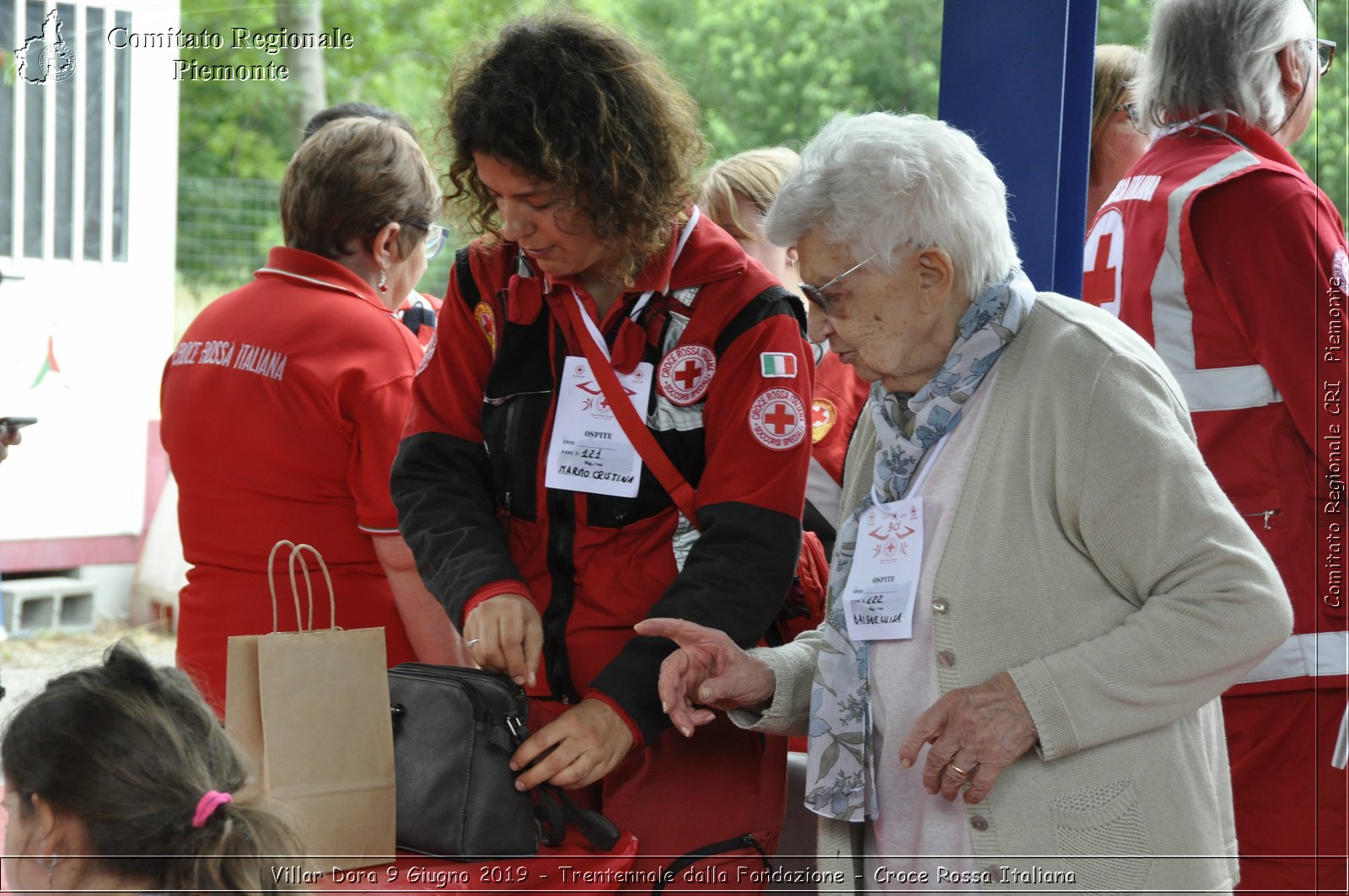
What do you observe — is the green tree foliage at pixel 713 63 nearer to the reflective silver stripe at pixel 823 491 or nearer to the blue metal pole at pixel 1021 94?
the reflective silver stripe at pixel 823 491

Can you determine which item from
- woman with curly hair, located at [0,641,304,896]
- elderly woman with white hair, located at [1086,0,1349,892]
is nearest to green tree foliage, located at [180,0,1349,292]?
elderly woman with white hair, located at [1086,0,1349,892]

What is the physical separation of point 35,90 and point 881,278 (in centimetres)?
654

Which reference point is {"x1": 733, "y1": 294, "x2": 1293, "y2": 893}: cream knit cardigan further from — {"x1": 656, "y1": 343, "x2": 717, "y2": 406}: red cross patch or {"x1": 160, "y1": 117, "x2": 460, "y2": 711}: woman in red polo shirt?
{"x1": 160, "y1": 117, "x2": 460, "y2": 711}: woman in red polo shirt

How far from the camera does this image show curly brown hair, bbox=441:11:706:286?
207cm

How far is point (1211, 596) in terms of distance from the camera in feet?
5.21

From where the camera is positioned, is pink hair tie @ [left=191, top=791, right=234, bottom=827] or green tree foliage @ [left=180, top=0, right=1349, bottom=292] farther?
green tree foliage @ [left=180, top=0, right=1349, bottom=292]

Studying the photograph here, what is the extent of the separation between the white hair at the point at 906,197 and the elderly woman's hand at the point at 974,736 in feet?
1.78

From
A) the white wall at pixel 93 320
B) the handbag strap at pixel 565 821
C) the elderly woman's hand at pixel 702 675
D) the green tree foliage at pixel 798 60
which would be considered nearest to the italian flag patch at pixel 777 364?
the elderly woman's hand at pixel 702 675

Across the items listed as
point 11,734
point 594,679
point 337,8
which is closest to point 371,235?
point 594,679

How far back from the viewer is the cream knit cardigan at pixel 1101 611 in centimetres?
161

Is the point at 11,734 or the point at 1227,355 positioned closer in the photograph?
the point at 11,734

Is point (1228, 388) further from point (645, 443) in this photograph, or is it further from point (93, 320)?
point (93, 320)

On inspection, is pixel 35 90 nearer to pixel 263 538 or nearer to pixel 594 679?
pixel 263 538

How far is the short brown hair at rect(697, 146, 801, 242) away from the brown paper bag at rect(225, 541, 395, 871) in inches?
67.4
